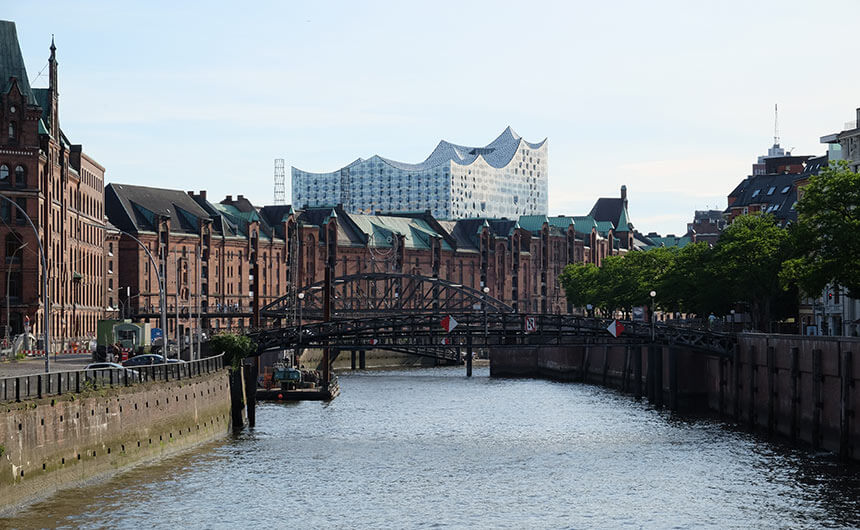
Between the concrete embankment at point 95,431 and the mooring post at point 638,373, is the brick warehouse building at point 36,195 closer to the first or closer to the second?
the concrete embankment at point 95,431

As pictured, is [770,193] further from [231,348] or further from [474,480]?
[474,480]

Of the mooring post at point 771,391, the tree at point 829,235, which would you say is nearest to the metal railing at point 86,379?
the mooring post at point 771,391

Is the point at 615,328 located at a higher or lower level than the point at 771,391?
higher

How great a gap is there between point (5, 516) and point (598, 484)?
28.7m

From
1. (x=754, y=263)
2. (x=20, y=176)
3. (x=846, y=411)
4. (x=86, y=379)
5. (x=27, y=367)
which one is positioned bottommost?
(x=846, y=411)

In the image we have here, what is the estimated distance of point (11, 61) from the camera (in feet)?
457

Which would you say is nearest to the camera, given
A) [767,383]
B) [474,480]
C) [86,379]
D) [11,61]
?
[86,379]

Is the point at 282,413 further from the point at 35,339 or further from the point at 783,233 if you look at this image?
the point at 783,233

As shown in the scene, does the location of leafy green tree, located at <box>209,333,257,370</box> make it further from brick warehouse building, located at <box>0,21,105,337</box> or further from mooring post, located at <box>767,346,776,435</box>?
mooring post, located at <box>767,346,776,435</box>

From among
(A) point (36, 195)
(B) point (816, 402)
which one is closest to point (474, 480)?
(B) point (816, 402)

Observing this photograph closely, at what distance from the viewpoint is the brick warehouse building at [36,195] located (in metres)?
136

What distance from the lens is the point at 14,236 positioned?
14012 cm

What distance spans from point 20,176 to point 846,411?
8434 cm

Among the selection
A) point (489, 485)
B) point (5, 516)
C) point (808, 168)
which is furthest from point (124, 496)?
point (808, 168)
